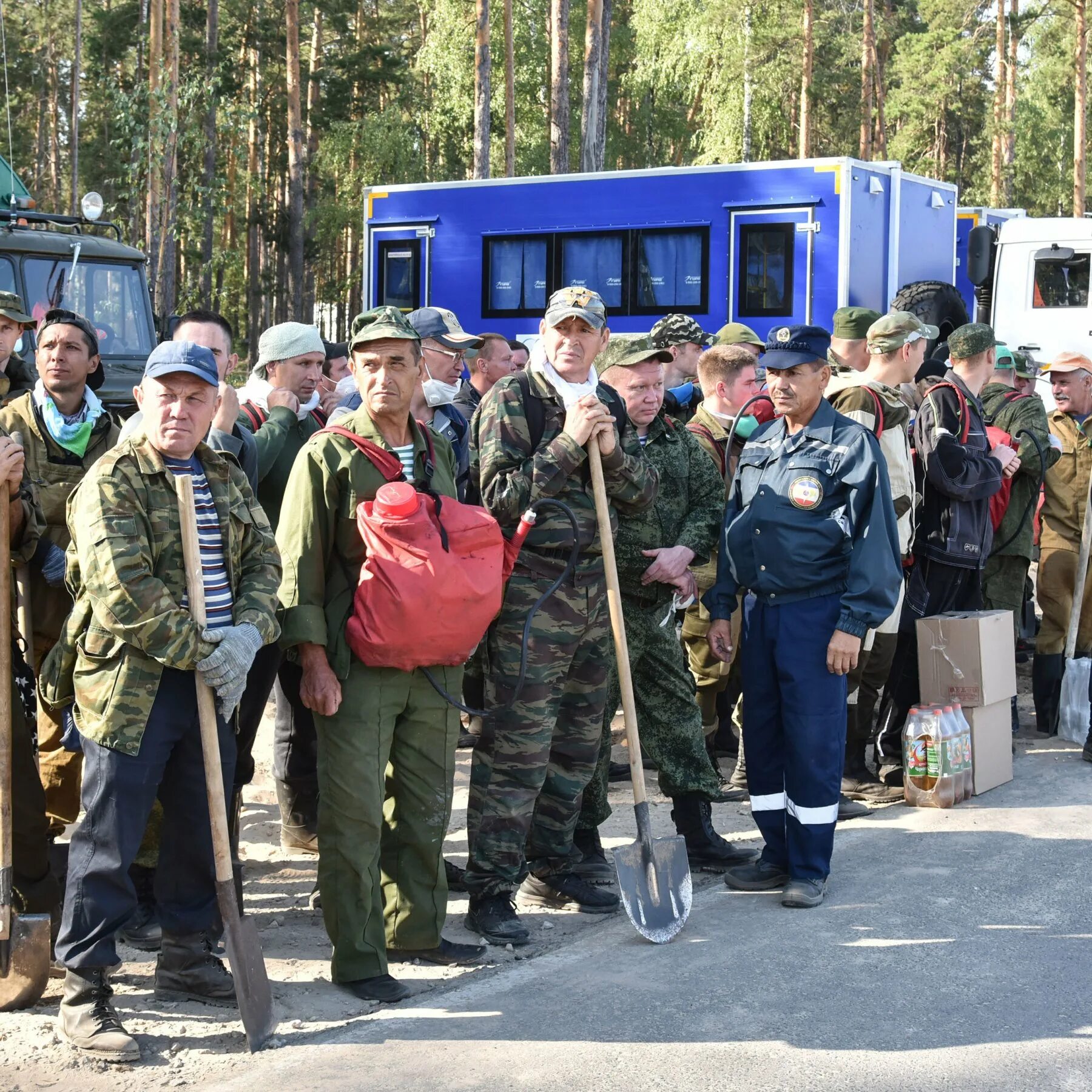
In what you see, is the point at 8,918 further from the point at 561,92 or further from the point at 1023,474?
the point at 561,92

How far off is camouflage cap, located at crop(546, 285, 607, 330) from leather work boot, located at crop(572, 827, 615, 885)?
1964mm

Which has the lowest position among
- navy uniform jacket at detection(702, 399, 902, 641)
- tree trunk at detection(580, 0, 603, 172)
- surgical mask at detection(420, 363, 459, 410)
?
navy uniform jacket at detection(702, 399, 902, 641)

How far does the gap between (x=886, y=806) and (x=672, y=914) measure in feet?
7.04

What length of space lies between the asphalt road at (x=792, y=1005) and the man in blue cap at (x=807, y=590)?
289 mm

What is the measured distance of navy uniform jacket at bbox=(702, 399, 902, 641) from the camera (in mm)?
5332

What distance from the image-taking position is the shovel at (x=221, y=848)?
4.03 metres

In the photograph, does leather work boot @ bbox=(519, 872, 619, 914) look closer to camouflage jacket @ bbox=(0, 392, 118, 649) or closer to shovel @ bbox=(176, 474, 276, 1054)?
shovel @ bbox=(176, 474, 276, 1054)

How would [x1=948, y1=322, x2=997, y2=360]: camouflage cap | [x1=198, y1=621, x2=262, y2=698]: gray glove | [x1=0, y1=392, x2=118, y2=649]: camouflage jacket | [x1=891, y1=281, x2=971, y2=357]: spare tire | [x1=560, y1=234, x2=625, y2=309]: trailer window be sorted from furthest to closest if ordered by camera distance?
[x1=560, y1=234, x2=625, y2=309]: trailer window → [x1=891, y1=281, x2=971, y2=357]: spare tire → [x1=948, y1=322, x2=997, y2=360]: camouflage cap → [x1=0, y1=392, x2=118, y2=649]: camouflage jacket → [x1=198, y1=621, x2=262, y2=698]: gray glove

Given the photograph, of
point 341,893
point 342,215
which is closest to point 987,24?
point 342,215

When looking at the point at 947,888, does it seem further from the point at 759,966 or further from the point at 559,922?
the point at 559,922

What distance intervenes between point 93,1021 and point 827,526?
9.96 feet

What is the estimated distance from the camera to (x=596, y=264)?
623 inches

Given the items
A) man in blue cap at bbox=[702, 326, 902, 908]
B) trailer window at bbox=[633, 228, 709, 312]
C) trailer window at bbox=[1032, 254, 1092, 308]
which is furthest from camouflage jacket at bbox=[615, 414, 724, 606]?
trailer window at bbox=[1032, 254, 1092, 308]

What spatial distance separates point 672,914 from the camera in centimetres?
503
